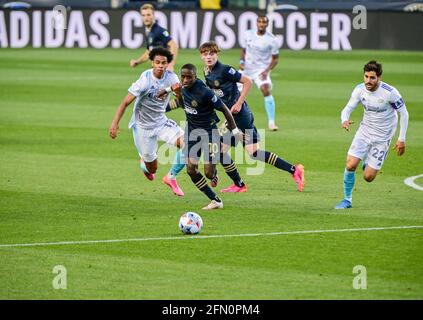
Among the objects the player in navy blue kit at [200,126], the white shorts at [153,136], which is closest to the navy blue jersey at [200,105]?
the player in navy blue kit at [200,126]

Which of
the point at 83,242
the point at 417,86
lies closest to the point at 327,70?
the point at 417,86

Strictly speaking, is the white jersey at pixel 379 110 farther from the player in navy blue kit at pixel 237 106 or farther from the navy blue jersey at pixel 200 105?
the player in navy blue kit at pixel 237 106

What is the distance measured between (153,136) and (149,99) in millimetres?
581

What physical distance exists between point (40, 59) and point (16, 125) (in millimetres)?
15471

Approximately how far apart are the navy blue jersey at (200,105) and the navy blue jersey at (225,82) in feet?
4.71

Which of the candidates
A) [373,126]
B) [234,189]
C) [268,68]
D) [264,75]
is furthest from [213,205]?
[268,68]

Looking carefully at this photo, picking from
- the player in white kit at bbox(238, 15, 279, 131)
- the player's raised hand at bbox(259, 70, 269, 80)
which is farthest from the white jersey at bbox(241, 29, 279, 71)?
the player's raised hand at bbox(259, 70, 269, 80)

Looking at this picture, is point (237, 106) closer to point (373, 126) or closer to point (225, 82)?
point (225, 82)

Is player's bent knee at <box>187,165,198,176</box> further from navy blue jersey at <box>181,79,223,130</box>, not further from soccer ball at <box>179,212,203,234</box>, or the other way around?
soccer ball at <box>179,212,203,234</box>

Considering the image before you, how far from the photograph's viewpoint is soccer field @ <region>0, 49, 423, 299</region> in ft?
33.8

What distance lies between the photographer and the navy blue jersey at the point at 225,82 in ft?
51.2

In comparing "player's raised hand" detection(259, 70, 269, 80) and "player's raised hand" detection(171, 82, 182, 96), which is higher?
"player's raised hand" detection(259, 70, 269, 80)

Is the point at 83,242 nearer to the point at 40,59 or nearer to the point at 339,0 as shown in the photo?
the point at 40,59

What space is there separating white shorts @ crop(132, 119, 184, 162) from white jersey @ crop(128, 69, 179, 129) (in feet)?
0.22
